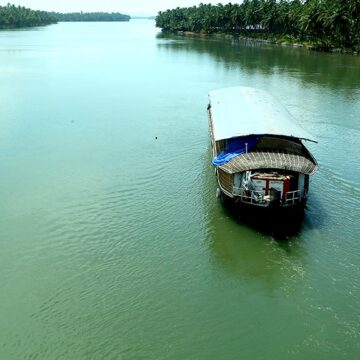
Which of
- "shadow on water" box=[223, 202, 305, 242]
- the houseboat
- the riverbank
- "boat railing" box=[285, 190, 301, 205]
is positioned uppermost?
the houseboat

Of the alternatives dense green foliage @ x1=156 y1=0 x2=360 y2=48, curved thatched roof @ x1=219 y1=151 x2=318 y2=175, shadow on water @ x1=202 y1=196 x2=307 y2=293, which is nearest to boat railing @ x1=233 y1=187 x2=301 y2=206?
curved thatched roof @ x1=219 y1=151 x2=318 y2=175

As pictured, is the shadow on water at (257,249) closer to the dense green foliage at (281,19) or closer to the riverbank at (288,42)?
the dense green foliage at (281,19)

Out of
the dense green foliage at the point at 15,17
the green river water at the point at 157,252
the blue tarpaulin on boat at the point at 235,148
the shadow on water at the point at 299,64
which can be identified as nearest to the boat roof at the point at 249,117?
the blue tarpaulin on boat at the point at 235,148

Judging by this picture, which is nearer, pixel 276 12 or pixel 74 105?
pixel 74 105

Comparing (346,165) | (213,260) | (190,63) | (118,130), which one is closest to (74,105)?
(118,130)

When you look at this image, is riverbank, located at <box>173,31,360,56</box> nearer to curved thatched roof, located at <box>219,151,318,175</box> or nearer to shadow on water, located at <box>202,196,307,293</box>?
curved thatched roof, located at <box>219,151,318,175</box>

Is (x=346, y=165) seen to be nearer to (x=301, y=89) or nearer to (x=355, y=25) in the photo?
(x=301, y=89)
